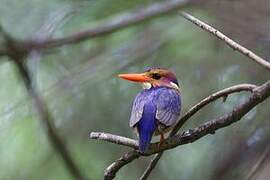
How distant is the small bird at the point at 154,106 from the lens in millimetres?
2121

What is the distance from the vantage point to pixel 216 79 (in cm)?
358

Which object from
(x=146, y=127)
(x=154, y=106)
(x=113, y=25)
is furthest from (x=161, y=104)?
(x=113, y=25)

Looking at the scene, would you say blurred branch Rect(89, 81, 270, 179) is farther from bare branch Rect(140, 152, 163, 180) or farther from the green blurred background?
the green blurred background

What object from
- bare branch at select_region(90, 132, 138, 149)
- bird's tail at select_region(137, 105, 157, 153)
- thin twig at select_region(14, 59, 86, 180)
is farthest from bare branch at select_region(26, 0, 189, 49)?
bare branch at select_region(90, 132, 138, 149)

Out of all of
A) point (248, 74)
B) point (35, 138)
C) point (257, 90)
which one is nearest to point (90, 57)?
point (35, 138)

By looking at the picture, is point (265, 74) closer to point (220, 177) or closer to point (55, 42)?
point (220, 177)

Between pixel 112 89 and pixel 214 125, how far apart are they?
79.3 inches

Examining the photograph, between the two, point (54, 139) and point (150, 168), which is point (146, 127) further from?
point (54, 139)

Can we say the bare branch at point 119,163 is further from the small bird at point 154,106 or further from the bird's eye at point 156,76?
the bird's eye at point 156,76

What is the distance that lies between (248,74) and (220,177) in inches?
26.8

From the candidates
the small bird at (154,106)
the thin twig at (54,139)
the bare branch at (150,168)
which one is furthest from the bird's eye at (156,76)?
the bare branch at (150,168)

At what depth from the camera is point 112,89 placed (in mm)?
3781

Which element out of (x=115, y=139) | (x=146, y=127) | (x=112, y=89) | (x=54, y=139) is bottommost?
(x=112, y=89)

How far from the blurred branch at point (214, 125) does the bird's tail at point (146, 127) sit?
2 cm
